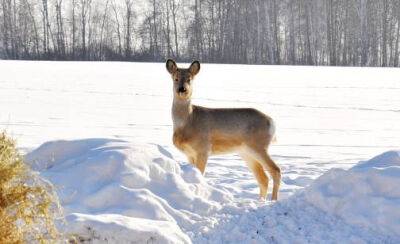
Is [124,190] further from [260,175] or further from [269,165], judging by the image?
[260,175]

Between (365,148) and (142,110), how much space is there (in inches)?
335

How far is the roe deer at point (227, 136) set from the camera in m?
8.63

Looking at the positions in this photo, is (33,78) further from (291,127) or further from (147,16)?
(147,16)

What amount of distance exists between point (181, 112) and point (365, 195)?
2.93 m

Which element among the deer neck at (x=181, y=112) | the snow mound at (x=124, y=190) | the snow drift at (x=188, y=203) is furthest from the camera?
the deer neck at (x=181, y=112)

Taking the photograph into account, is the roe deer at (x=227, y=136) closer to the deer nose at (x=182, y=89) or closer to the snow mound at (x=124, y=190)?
the deer nose at (x=182, y=89)

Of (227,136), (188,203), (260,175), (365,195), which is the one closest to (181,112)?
(227,136)

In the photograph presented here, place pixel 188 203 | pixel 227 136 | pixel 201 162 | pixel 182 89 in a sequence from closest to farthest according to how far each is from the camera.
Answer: pixel 188 203
pixel 201 162
pixel 227 136
pixel 182 89

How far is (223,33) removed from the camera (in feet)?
263

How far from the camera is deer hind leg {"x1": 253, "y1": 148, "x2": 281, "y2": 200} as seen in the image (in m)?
8.61

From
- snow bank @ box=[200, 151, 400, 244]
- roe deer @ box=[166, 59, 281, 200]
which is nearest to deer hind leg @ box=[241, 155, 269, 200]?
roe deer @ box=[166, 59, 281, 200]

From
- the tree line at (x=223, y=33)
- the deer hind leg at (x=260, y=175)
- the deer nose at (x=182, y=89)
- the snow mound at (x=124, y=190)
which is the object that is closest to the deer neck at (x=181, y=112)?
the deer nose at (x=182, y=89)

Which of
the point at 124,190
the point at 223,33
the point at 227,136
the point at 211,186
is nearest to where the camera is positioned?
the point at 124,190

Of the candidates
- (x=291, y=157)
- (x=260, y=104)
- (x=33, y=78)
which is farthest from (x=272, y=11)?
(x=291, y=157)
